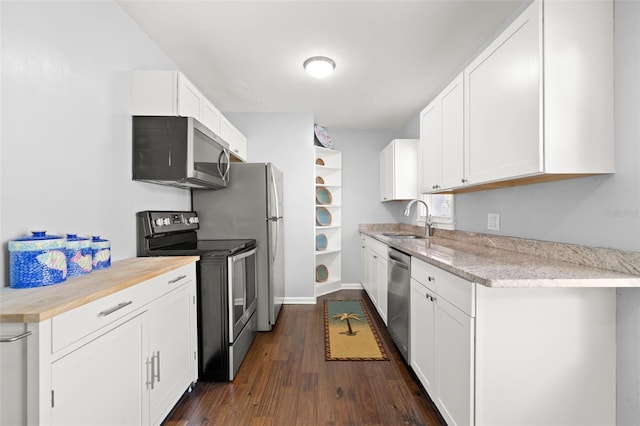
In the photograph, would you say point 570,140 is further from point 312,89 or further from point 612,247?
point 312,89

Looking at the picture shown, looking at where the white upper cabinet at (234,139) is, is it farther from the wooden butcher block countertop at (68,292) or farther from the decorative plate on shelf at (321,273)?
the decorative plate on shelf at (321,273)

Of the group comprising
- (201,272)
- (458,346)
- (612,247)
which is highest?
(612,247)

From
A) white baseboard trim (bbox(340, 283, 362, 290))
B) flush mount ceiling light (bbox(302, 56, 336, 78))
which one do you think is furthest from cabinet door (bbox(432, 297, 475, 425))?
white baseboard trim (bbox(340, 283, 362, 290))

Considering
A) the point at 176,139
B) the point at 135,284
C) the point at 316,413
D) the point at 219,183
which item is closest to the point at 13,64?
the point at 176,139

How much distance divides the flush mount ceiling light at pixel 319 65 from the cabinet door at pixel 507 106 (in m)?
1.16

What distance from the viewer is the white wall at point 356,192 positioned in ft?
15.4

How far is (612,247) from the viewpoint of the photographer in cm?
131

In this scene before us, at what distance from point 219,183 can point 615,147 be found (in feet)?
8.06

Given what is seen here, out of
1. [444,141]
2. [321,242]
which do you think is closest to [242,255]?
[444,141]

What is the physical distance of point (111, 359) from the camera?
1.19 meters

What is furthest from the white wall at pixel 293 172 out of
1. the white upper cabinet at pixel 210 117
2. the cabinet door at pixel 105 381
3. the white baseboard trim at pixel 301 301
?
the cabinet door at pixel 105 381

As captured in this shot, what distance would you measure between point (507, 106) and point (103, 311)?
2.09 metres

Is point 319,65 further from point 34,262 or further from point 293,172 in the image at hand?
point 34,262

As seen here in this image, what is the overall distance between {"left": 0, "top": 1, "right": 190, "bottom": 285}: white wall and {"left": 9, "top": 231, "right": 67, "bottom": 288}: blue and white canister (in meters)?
0.11
